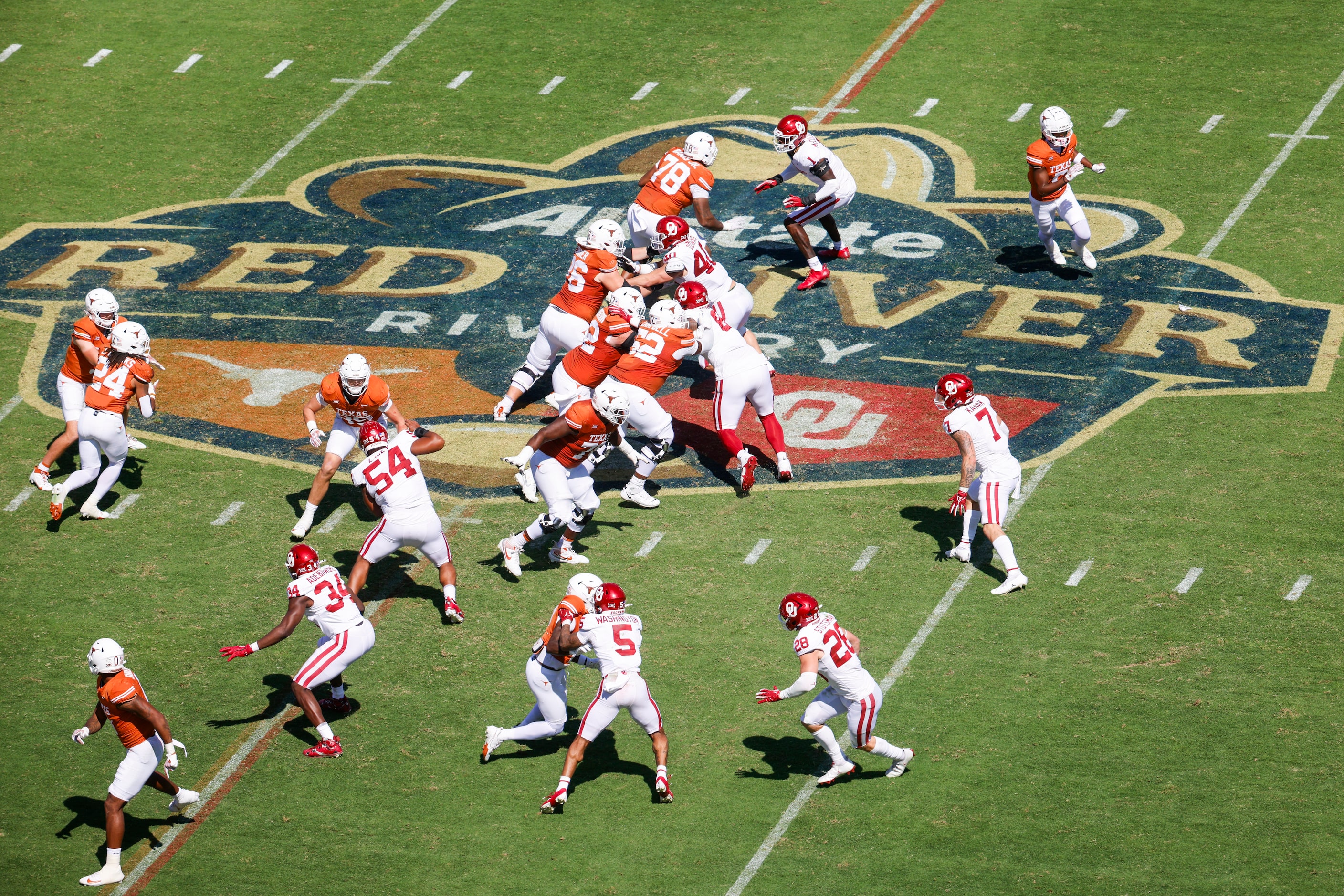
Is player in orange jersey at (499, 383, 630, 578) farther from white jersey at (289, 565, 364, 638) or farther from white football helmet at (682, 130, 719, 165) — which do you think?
white football helmet at (682, 130, 719, 165)

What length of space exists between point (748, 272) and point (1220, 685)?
32.9 feet

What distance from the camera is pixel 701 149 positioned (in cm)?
2133

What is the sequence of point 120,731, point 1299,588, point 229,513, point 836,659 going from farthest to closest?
1. point 229,513
2. point 1299,588
3. point 836,659
4. point 120,731

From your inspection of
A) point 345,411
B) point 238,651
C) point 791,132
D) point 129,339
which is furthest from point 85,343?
point 791,132

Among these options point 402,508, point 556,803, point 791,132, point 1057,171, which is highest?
point 791,132

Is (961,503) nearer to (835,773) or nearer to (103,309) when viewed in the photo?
(835,773)

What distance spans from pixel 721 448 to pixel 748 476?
4.01ft

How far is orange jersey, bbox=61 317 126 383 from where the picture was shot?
18.4 m

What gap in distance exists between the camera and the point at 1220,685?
49.8 feet

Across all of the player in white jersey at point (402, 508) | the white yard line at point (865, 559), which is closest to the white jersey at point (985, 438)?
the white yard line at point (865, 559)

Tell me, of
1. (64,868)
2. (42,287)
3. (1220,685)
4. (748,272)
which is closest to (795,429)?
(748,272)

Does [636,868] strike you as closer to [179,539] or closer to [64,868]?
[64,868]

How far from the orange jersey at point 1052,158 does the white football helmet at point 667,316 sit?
19.8 feet

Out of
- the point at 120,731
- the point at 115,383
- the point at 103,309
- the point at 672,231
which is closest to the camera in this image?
the point at 120,731
